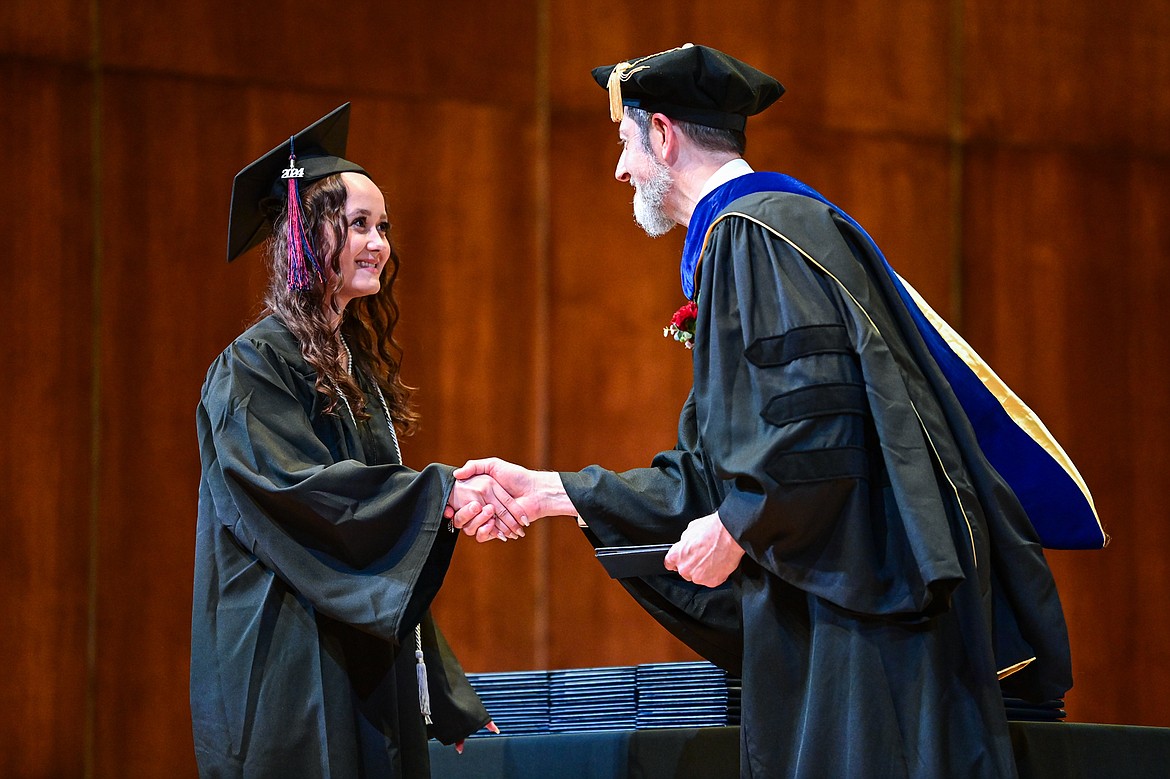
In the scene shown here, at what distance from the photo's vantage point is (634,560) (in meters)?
2.49

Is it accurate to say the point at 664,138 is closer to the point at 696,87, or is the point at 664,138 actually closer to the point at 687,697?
the point at 696,87

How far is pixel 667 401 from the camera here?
5113 mm

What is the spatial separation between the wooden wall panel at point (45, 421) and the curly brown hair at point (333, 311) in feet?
5.80

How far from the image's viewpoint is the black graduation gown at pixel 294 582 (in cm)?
248

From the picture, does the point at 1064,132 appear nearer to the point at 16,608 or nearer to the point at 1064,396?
the point at 1064,396

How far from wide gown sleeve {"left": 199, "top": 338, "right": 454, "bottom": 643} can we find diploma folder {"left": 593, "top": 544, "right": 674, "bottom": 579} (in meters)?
0.36

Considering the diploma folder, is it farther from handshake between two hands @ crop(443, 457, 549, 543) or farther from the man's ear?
the man's ear

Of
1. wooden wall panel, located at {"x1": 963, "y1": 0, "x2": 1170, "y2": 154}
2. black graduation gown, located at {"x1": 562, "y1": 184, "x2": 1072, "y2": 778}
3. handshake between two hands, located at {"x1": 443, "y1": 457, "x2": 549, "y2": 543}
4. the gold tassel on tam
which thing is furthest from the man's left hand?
wooden wall panel, located at {"x1": 963, "y1": 0, "x2": 1170, "y2": 154}

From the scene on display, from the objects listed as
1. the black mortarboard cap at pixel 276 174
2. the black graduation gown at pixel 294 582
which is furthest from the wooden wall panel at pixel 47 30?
the black graduation gown at pixel 294 582

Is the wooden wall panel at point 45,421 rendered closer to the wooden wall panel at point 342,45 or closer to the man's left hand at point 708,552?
the wooden wall panel at point 342,45

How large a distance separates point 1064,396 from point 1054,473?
3.41 meters

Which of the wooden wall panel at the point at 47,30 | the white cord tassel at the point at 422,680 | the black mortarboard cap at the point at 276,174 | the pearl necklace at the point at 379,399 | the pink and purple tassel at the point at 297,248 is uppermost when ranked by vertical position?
the wooden wall panel at the point at 47,30

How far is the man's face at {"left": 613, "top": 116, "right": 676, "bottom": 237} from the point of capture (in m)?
2.68

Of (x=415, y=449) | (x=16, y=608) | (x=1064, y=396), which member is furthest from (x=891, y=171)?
(x=16, y=608)
